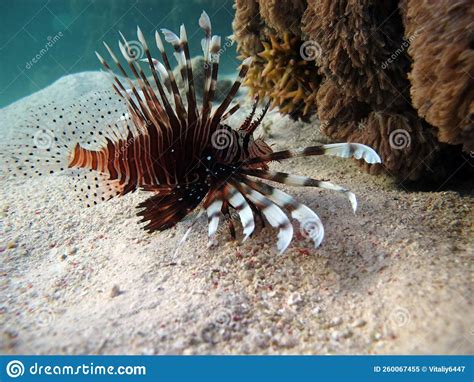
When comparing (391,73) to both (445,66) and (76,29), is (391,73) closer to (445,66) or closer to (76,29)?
(445,66)

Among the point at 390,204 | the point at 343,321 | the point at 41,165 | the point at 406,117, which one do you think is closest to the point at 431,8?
the point at 406,117

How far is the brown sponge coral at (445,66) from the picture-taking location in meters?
2.24

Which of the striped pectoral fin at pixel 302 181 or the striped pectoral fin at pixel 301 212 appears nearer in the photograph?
the striped pectoral fin at pixel 301 212

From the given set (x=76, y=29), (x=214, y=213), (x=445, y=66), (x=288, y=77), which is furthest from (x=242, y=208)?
(x=76, y=29)

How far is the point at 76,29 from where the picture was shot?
93.1 feet

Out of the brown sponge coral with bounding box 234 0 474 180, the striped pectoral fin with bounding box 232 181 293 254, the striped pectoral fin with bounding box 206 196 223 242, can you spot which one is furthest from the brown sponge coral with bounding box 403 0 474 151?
the striped pectoral fin with bounding box 206 196 223 242

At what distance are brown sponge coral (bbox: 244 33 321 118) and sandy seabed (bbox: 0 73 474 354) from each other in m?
1.80

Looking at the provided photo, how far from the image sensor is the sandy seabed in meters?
1.99

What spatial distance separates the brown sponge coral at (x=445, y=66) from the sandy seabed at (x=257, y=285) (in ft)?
3.02

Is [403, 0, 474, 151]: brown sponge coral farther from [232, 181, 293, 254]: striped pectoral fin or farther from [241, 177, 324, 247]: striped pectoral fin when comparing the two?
[232, 181, 293, 254]: striped pectoral fin

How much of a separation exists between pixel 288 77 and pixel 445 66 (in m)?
2.89

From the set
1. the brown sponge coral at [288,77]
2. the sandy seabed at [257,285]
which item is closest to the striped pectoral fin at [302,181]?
the sandy seabed at [257,285]

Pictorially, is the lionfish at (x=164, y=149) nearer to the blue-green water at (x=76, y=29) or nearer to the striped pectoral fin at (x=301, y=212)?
the striped pectoral fin at (x=301, y=212)

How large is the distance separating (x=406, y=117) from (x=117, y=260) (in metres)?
3.28
